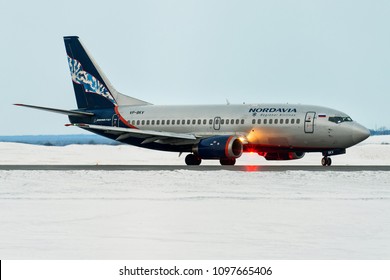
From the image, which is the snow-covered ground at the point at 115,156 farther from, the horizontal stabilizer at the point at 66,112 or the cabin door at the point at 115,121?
the cabin door at the point at 115,121

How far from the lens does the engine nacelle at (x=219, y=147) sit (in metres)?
44.2

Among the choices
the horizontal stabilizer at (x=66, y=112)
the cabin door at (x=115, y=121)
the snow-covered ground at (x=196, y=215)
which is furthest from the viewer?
the cabin door at (x=115, y=121)

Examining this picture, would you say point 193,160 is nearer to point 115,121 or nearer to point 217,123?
point 217,123

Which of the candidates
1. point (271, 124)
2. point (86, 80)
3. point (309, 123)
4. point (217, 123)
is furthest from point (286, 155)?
point (86, 80)

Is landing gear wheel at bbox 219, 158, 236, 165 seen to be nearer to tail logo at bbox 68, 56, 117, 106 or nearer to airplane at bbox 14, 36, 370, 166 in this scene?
airplane at bbox 14, 36, 370, 166

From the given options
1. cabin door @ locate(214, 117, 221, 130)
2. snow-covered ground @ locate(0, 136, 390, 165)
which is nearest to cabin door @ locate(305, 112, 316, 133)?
cabin door @ locate(214, 117, 221, 130)

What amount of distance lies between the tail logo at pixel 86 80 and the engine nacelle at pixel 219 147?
1122cm

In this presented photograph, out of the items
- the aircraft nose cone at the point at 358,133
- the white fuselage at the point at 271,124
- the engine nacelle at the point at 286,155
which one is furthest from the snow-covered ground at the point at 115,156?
the aircraft nose cone at the point at 358,133

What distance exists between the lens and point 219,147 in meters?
44.3

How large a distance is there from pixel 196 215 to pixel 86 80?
3673 centimetres

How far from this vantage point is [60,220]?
19.0 metres

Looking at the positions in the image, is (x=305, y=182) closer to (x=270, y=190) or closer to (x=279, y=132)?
(x=270, y=190)
